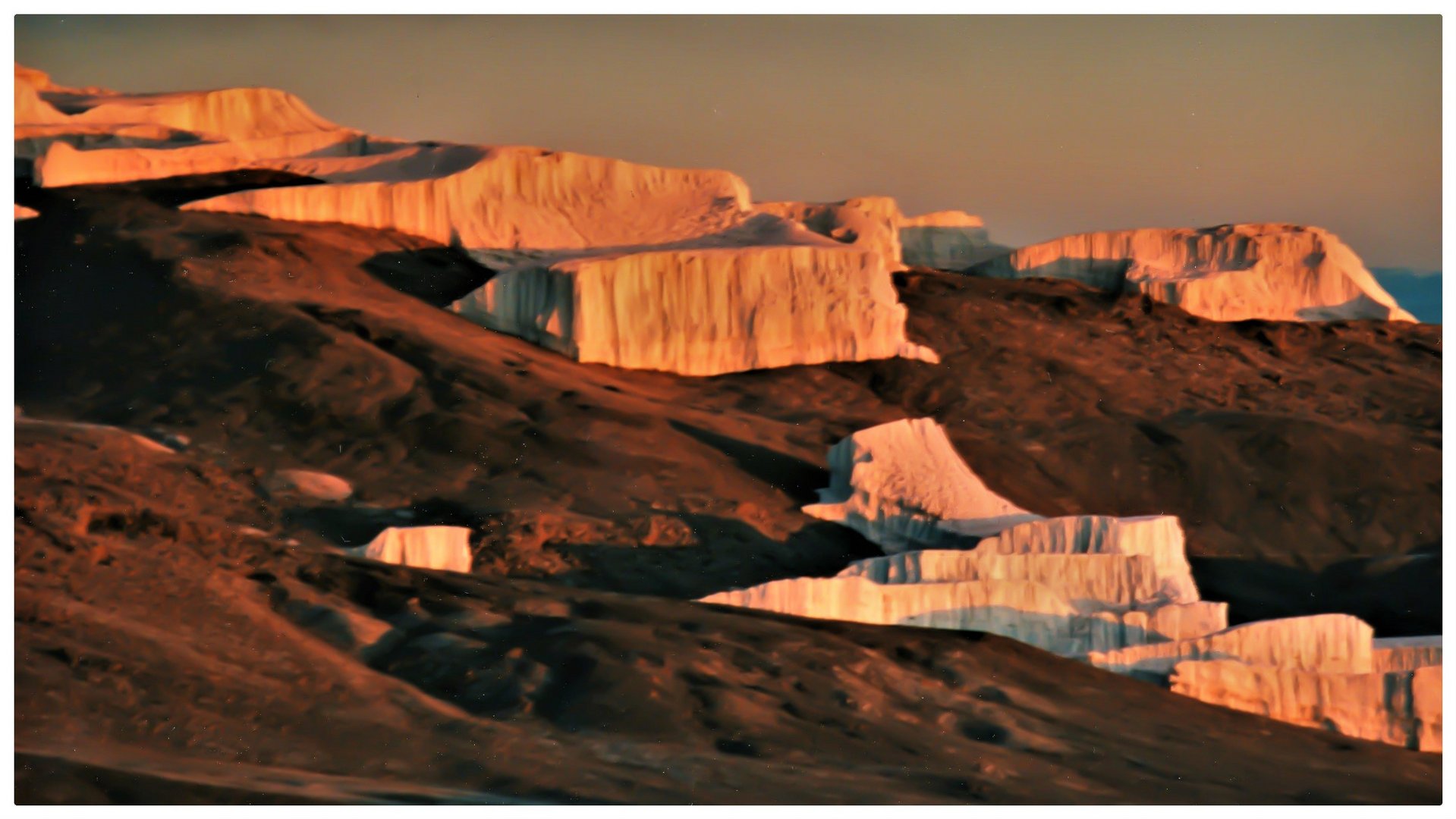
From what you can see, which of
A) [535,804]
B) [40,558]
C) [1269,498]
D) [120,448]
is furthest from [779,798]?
[1269,498]

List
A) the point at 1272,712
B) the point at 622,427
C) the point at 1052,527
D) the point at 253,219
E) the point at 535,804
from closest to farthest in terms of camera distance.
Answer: the point at 535,804, the point at 1272,712, the point at 1052,527, the point at 622,427, the point at 253,219

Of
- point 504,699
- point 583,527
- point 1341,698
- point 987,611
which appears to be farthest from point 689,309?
point 504,699

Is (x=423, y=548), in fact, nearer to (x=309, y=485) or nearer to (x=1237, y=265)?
(x=309, y=485)

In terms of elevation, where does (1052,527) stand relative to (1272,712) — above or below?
above

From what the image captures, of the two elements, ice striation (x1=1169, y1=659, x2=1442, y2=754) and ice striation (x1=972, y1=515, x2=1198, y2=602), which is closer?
ice striation (x1=1169, y1=659, x2=1442, y2=754)

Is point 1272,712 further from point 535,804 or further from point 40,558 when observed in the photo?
point 40,558

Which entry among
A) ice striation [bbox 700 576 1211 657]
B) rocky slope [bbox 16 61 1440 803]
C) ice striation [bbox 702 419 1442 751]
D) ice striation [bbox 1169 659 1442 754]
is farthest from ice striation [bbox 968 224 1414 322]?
ice striation [bbox 1169 659 1442 754]

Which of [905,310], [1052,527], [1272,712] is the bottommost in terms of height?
[1272,712]

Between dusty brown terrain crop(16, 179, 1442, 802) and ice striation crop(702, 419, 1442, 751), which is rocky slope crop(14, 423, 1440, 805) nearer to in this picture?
dusty brown terrain crop(16, 179, 1442, 802)
